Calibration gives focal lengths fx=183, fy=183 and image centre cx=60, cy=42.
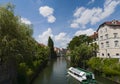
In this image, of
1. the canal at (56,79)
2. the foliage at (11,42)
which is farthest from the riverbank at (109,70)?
the foliage at (11,42)

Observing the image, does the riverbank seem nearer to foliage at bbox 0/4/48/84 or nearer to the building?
the building

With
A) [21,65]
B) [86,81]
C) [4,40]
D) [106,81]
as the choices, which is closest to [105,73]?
[106,81]

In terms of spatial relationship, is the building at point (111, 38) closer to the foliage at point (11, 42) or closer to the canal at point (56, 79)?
the canal at point (56, 79)

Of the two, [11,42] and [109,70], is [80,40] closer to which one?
[109,70]

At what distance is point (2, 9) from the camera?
23328 millimetres

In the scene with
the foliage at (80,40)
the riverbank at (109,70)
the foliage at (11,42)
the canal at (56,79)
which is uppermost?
the foliage at (80,40)

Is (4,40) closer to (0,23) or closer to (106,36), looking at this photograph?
(0,23)

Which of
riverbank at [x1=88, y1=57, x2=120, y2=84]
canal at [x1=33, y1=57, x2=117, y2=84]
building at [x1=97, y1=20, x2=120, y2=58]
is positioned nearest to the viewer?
riverbank at [x1=88, y1=57, x2=120, y2=84]

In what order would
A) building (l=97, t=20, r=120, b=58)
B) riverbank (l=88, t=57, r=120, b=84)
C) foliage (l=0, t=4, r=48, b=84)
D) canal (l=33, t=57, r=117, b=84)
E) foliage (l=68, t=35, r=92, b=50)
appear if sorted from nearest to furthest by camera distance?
foliage (l=0, t=4, r=48, b=84) → riverbank (l=88, t=57, r=120, b=84) → canal (l=33, t=57, r=117, b=84) → building (l=97, t=20, r=120, b=58) → foliage (l=68, t=35, r=92, b=50)

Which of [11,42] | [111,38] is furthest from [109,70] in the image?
[11,42]

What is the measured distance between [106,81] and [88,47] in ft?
79.5

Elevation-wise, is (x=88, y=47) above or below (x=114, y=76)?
above

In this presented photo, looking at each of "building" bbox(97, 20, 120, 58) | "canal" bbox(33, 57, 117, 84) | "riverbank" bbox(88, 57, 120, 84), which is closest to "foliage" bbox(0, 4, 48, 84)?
"canal" bbox(33, 57, 117, 84)

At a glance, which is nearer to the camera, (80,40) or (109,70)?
(109,70)
